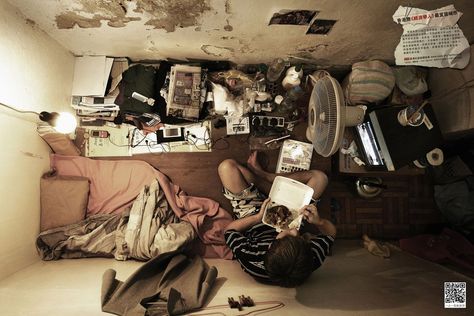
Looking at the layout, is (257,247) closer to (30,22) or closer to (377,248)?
(377,248)

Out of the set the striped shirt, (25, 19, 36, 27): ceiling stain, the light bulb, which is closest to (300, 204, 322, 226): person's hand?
the striped shirt

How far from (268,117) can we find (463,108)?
1.51 metres

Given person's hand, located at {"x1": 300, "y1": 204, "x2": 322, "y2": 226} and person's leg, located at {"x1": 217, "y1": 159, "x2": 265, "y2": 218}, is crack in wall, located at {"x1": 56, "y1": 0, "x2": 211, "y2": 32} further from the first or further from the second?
person's hand, located at {"x1": 300, "y1": 204, "x2": 322, "y2": 226}

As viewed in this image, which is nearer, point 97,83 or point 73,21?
point 73,21

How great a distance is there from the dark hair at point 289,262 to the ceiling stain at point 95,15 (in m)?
1.74

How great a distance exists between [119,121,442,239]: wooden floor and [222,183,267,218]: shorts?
7.7 inches

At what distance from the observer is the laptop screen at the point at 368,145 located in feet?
6.91

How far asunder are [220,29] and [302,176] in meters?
1.34

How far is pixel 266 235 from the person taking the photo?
6.95ft

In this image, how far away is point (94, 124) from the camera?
8.56ft

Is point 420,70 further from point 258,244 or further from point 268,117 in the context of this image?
point 258,244

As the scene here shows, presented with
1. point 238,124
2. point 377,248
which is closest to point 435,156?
point 377,248

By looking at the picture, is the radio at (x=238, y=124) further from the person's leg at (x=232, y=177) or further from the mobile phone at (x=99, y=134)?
the mobile phone at (x=99, y=134)

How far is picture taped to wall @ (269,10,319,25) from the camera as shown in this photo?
1782 mm
